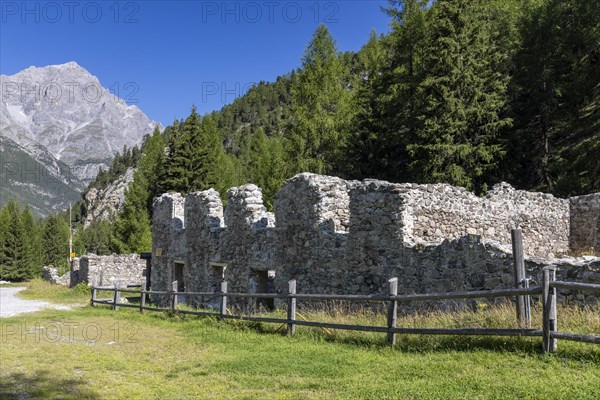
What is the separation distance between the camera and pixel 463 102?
82.3ft

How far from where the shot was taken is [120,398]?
6.88m

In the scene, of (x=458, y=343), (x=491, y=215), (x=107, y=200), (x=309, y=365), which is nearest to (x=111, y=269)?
(x=491, y=215)

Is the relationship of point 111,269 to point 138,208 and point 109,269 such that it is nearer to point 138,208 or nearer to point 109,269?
point 109,269

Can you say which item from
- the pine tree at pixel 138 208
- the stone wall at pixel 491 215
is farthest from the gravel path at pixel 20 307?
the stone wall at pixel 491 215

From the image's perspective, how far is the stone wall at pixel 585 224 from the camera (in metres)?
17.0

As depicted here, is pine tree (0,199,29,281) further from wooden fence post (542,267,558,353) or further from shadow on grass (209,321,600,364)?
wooden fence post (542,267,558,353)

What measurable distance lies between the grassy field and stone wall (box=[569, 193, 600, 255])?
10.5 meters

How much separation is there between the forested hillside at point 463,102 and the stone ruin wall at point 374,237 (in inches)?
304

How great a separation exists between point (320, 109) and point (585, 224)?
16050 millimetres

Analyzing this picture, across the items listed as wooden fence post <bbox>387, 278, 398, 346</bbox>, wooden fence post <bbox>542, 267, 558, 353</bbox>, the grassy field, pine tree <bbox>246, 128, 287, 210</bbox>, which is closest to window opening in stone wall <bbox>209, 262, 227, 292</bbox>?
the grassy field

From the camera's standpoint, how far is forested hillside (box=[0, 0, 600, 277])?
2447 cm

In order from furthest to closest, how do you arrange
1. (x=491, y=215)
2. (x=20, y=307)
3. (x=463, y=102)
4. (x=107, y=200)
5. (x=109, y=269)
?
1. (x=107, y=200)
2. (x=109, y=269)
3. (x=463, y=102)
4. (x=20, y=307)
5. (x=491, y=215)

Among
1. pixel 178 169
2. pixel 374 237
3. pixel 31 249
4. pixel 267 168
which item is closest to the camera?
pixel 374 237

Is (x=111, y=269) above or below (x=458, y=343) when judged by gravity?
below
